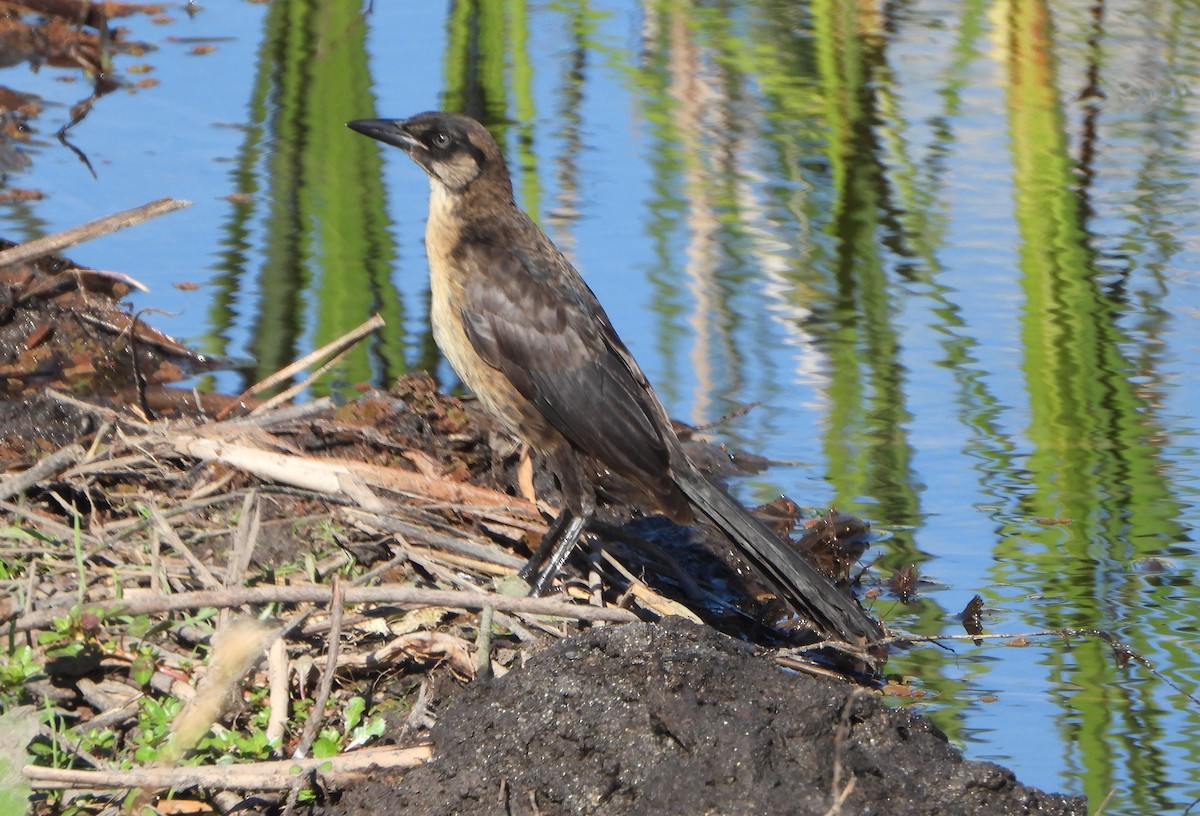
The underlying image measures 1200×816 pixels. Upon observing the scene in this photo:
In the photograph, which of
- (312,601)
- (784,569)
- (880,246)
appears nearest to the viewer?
(312,601)

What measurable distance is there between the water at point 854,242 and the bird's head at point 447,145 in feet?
3.72

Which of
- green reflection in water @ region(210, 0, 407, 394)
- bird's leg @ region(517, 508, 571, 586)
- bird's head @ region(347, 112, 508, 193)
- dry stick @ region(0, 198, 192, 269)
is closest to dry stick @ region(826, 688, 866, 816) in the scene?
bird's leg @ region(517, 508, 571, 586)

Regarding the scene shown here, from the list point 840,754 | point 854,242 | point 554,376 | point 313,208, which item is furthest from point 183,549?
point 854,242

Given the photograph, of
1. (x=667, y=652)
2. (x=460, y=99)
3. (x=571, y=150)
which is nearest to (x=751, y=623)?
(x=667, y=652)

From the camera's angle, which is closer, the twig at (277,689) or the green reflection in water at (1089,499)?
the twig at (277,689)

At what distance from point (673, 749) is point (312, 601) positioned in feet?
3.48

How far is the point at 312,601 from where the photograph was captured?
406 cm

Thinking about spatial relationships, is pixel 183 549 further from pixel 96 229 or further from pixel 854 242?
pixel 854 242

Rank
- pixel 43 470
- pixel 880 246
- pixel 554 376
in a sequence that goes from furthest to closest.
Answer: pixel 880 246 → pixel 554 376 → pixel 43 470

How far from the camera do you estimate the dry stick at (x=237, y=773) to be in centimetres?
347

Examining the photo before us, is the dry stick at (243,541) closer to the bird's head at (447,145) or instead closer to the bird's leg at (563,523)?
the bird's leg at (563,523)

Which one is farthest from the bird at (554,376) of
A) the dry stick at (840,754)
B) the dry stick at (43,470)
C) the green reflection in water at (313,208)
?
the dry stick at (43,470)

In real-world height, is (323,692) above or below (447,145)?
below

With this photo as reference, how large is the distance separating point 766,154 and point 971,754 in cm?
551
